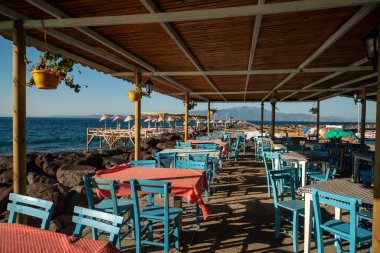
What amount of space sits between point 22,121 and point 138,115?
3283 millimetres

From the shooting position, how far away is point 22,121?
Answer: 3.11 metres

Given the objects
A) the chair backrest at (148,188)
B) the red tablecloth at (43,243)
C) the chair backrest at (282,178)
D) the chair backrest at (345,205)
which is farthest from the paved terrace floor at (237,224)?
the red tablecloth at (43,243)

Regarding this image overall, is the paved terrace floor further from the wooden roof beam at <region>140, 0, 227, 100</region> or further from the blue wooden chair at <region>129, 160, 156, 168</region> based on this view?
the wooden roof beam at <region>140, 0, 227, 100</region>

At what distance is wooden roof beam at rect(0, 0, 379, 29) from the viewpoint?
2428 millimetres

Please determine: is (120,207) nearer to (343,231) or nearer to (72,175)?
(343,231)

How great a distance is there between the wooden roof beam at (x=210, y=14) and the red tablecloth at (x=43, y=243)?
220cm

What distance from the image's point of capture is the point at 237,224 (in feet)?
13.3

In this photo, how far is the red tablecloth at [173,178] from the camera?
305cm

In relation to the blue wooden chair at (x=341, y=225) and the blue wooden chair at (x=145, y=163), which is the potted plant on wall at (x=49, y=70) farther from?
the blue wooden chair at (x=341, y=225)

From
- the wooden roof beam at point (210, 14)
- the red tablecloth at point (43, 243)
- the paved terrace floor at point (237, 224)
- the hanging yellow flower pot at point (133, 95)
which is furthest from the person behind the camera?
the hanging yellow flower pot at point (133, 95)

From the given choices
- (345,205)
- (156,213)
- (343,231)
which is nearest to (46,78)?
(156,213)

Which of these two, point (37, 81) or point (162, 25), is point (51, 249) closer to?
point (37, 81)

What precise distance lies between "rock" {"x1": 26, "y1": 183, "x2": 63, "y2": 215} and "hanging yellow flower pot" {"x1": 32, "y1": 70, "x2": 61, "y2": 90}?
7.86 ft

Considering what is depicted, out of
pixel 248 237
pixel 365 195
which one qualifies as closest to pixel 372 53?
pixel 365 195
